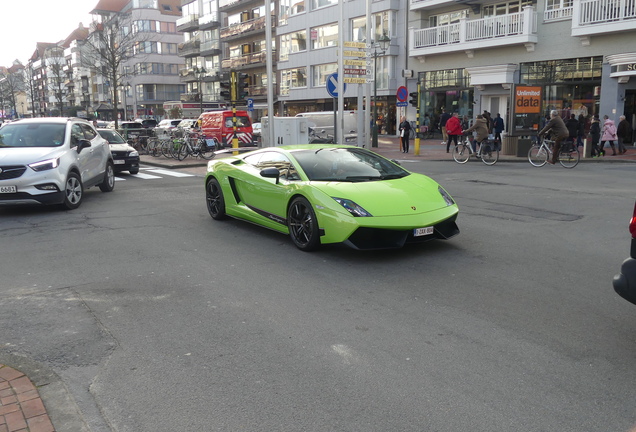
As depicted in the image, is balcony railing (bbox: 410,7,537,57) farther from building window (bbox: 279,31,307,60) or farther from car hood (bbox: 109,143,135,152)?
car hood (bbox: 109,143,135,152)

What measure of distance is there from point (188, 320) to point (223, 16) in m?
65.0

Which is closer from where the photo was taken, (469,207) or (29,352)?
(29,352)

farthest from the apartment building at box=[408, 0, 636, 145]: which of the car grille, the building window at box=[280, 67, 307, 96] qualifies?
the car grille

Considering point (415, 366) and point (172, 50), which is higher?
point (172, 50)

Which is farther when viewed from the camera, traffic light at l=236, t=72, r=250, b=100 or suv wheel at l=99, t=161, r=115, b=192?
traffic light at l=236, t=72, r=250, b=100

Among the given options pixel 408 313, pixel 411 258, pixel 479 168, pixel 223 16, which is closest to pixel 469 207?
pixel 411 258

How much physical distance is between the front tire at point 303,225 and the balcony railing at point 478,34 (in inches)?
973

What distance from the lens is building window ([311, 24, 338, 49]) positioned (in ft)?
146

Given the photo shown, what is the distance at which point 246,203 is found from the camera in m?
8.82

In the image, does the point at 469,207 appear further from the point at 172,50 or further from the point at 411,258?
the point at 172,50

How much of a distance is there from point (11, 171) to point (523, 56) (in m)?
25.7

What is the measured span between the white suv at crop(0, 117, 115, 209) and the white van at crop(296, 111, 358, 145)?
17.6 m

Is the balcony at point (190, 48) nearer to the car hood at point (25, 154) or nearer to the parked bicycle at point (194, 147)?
the parked bicycle at point (194, 147)

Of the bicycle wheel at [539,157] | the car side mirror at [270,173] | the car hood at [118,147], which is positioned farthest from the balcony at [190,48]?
the car side mirror at [270,173]
